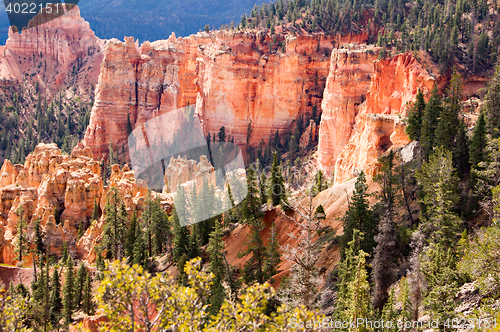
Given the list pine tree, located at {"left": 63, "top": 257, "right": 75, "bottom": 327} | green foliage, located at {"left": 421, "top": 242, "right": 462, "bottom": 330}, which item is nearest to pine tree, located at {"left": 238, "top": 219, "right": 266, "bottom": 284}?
green foliage, located at {"left": 421, "top": 242, "right": 462, "bottom": 330}

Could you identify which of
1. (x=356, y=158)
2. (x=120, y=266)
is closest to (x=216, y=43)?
(x=356, y=158)

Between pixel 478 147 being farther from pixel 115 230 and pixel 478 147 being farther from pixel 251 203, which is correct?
pixel 115 230

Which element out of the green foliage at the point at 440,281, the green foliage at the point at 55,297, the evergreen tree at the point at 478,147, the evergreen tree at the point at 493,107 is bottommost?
the green foliage at the point at 55,297

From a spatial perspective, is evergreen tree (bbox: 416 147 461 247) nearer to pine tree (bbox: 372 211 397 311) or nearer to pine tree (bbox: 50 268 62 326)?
pine tree (bbox: 372 211 397 311)

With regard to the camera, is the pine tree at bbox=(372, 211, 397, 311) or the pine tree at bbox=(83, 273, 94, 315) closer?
the pine tree at bbox=(372, 211, 397, 311)

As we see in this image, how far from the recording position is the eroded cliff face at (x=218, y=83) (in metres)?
99.6

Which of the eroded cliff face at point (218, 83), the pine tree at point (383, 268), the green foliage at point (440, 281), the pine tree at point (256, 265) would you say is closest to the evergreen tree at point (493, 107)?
the pine tree at point (383, 268)

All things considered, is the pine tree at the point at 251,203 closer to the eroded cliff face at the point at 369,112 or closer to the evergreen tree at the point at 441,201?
the eroded cliff face at the point at 369,112

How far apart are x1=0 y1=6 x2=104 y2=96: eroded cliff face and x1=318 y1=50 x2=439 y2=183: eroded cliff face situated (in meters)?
99.0

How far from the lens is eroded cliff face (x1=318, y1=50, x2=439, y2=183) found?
182ft

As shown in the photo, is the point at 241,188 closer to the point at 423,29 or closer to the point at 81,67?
the point at 423,29

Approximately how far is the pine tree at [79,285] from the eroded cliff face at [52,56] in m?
120

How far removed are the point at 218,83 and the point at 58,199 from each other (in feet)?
154

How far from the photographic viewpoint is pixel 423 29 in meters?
78.6
